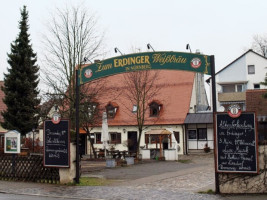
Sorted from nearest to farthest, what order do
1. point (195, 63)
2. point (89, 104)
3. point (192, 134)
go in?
point (195, 63), point (89, 104), point (192, 134)

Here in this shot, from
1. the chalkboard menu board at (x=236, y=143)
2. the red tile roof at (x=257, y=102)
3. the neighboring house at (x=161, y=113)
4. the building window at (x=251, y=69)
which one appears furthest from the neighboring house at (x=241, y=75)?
the chalkboard menu board at (x=236, y=143)

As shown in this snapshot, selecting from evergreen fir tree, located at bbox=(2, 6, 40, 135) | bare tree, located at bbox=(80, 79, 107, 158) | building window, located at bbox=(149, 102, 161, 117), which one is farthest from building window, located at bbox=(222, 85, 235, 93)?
bare tree, located at bbox=(80, 79, 107, 158)

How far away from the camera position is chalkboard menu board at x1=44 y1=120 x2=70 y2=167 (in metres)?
14.4

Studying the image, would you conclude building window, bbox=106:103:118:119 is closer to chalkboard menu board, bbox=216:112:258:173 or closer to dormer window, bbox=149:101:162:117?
dormer window, bbox=149:101:162:117

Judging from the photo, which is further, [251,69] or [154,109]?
[251,69]

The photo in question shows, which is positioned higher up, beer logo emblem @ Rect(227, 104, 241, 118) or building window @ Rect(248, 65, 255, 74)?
building window @ Rect(248, 65, 255, 74)

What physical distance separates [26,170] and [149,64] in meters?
6.53

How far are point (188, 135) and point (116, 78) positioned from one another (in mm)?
11220

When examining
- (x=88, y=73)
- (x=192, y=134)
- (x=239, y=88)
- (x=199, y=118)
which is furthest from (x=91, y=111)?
(x=239, y=88)

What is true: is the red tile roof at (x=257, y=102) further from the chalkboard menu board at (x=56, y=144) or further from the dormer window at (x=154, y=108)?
the chalkboard menu board at (x=56, y=144)

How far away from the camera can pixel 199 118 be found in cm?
3966

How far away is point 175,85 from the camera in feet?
144

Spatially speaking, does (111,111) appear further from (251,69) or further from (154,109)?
(251,69)

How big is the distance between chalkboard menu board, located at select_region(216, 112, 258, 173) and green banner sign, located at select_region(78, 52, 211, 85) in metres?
1.81
